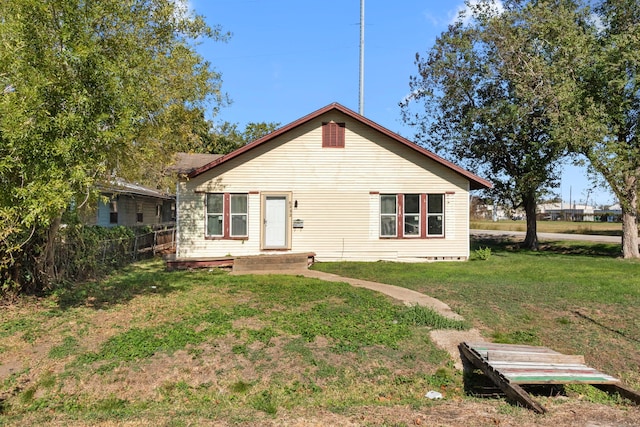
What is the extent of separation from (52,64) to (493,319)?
8.84 m

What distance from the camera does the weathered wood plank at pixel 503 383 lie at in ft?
15.8

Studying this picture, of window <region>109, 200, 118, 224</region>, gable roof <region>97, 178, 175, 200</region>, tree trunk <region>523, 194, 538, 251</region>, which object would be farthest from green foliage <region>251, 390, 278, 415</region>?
tree trunk <region>523, 194, 538, 251</region>

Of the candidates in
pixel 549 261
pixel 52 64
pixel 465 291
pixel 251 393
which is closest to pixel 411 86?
pixel 549 261

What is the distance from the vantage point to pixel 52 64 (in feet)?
24.0

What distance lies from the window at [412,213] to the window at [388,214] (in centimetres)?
38

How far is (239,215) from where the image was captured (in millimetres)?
15945

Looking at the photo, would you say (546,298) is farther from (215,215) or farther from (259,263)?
(215,215)

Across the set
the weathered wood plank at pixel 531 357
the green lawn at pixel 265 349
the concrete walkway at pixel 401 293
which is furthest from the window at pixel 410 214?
the weathered wood plank at pixel 531 357

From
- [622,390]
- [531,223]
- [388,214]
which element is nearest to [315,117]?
[388,214]

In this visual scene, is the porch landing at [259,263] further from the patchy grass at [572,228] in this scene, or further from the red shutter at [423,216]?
the patchy grass at [572,228]

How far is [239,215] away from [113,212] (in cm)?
932

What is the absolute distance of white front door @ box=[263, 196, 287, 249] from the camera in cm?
1600

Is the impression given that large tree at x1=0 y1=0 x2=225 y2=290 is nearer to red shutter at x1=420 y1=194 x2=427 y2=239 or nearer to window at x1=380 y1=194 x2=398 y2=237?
window at x1=380 y1=194 x2=398 y2=237

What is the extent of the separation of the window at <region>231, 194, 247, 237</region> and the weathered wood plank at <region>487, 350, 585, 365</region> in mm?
10999
